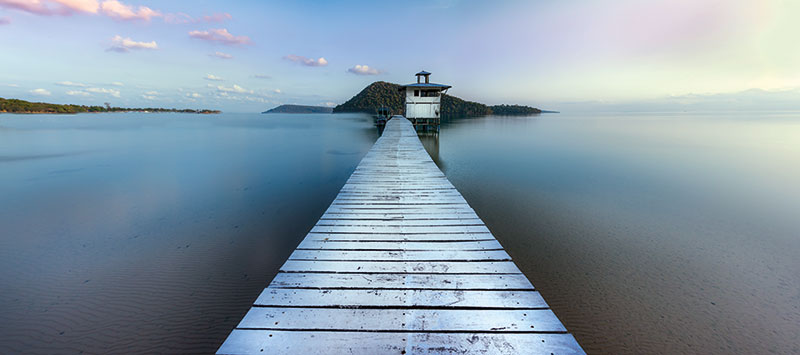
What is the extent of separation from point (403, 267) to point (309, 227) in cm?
503

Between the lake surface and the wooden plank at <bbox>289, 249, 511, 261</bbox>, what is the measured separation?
1715mm

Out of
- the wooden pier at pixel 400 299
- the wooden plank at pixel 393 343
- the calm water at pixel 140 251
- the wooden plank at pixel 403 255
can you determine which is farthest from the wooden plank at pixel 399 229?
the wooden plank at pixel 393 343

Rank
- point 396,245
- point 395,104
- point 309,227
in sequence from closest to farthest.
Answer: point 396,245 → point 309,227 → point 395,104

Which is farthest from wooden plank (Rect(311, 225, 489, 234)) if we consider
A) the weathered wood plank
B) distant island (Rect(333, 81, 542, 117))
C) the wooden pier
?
distant island (Rect(333, 81, 542, 117))

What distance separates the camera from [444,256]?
374 centimetres

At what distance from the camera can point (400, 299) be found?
284 centimetres

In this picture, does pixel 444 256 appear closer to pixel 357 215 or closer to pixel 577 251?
pixel 357 215

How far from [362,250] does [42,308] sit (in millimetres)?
5102

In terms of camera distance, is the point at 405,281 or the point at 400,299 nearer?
the point at 400,299

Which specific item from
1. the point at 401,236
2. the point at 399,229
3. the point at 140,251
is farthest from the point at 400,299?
the point at 140,251

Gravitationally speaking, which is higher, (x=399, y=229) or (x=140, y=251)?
(x=399, y=229)

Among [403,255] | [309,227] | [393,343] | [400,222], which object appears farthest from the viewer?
[309,227]

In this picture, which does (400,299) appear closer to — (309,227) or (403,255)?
(403,255)

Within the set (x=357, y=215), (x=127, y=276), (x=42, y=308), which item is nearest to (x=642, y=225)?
(x=357, y=215)
